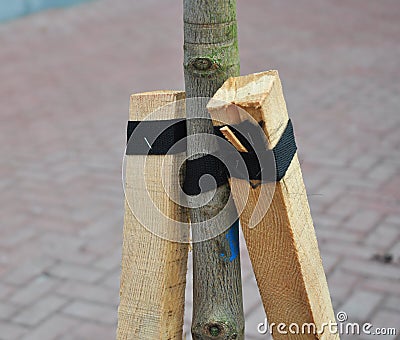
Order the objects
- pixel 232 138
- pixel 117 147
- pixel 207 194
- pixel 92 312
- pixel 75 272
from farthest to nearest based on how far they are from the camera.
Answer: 1. pixel 117 147
2. pixel 75 272
3. pixel 92 312
4. pixel 207 194
5. pixel 232 138

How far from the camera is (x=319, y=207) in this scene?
397cm

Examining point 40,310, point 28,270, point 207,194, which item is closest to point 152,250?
point 207,194

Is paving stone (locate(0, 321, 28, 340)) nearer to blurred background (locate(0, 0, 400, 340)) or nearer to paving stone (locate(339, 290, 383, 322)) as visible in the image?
blurred background (locate(0, 0, 400, 340))

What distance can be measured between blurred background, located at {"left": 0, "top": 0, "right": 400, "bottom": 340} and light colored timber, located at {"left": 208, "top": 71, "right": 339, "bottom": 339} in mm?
642

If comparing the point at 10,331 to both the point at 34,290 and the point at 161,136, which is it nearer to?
the point at 34,290

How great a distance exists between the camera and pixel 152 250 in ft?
4.81

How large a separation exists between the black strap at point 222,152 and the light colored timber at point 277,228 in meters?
0.02

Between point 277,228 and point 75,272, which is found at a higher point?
point 75,272

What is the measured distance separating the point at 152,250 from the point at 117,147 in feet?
12.0

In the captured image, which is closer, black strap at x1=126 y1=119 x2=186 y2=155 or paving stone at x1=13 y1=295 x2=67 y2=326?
black strap at x1=126 y1=119 x2=186 y2=155

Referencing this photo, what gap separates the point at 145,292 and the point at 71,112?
475cm

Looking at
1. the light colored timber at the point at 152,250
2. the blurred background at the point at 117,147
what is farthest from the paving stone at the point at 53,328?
the light colored timber at the point at 152,250

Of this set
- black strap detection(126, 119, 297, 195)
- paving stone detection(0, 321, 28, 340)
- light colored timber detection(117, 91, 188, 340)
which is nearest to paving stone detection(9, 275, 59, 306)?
paving stone detection(0, 321, 28, 340)

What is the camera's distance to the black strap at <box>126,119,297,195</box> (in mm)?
1318
